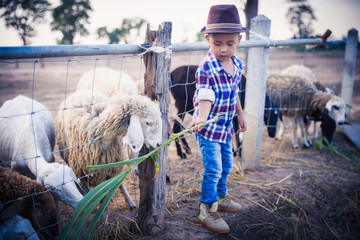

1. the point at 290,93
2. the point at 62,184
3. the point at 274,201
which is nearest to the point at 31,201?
the point at 62,184

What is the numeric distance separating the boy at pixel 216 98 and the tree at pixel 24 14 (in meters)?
20.1

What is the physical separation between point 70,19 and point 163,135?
3136 cm

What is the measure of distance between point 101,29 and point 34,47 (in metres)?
29.7

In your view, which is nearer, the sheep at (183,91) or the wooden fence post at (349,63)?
the sheep at (183,91)

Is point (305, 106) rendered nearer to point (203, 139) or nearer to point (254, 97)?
point (254, 97)

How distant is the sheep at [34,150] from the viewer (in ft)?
6.39

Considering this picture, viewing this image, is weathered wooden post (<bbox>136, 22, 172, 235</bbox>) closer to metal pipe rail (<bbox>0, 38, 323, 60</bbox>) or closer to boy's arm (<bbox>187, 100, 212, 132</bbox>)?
metal pipe rail (<bbox>0, 38, 323, 60</bbox>)

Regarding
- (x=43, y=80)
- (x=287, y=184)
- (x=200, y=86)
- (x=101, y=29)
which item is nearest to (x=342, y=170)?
(x=287, y=184)

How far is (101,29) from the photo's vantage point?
92.8ft

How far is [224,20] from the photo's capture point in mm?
1958

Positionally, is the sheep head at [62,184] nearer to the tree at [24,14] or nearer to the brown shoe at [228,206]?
the brown shoe at [228,206]

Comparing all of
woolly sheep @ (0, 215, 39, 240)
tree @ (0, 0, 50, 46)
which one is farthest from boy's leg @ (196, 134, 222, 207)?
tree @ (0, 0, 50, 46)

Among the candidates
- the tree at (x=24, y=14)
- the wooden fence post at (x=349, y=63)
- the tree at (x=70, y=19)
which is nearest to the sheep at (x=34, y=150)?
the wooden fence post at (x=349, y=63)

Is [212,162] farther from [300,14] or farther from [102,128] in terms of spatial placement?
[300,14]
